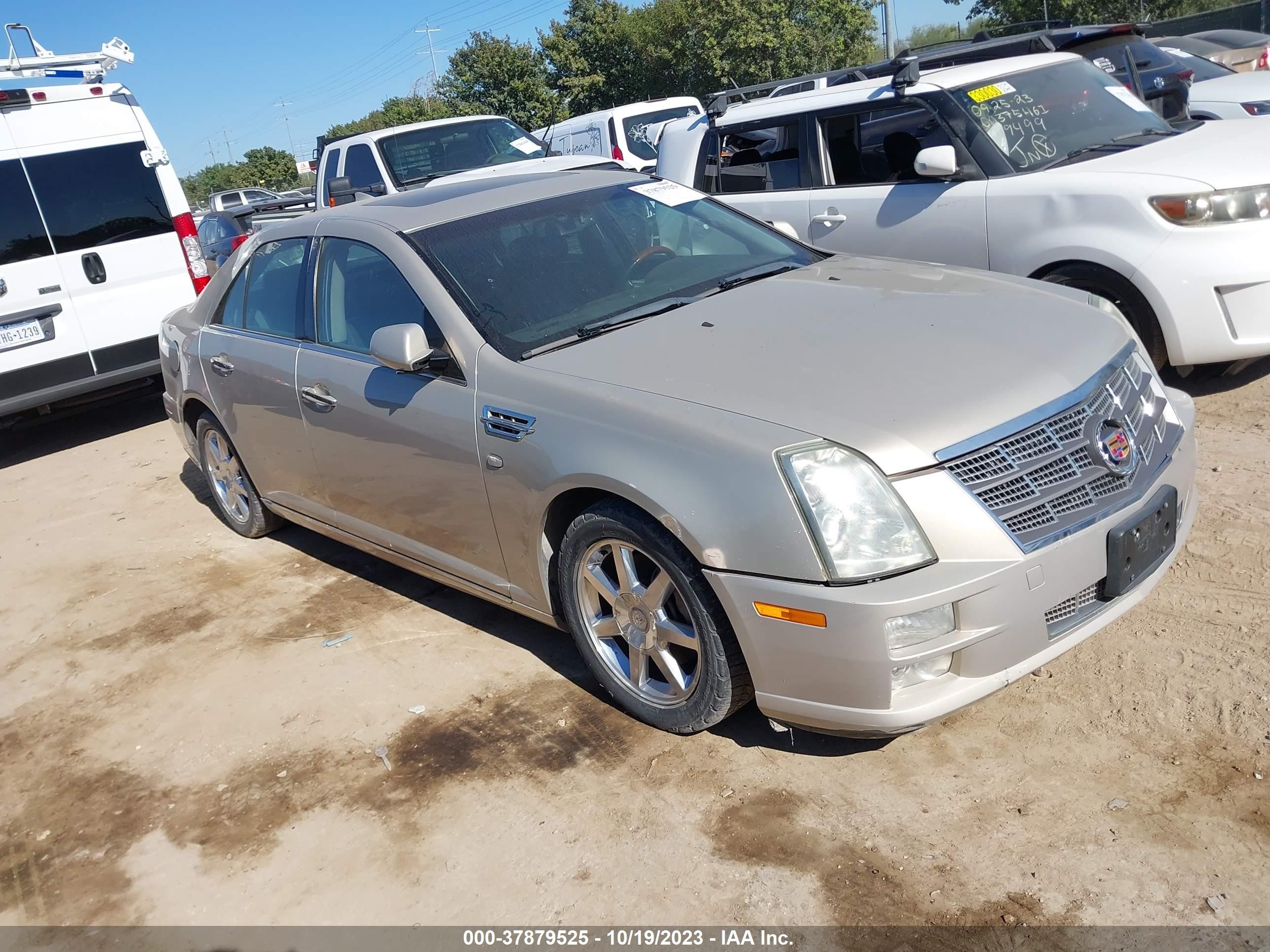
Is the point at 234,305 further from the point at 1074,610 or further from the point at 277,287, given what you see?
the point at 1074,610

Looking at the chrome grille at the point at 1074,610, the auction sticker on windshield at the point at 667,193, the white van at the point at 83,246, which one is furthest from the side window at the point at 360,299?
the white van at the point at 83,246

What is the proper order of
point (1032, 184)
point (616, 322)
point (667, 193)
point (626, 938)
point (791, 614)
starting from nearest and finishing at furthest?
1. point (626, 938)
2. point (791, 614)
3. point (616, 322)
4. point (667, 193)
5. point (1032, 184)

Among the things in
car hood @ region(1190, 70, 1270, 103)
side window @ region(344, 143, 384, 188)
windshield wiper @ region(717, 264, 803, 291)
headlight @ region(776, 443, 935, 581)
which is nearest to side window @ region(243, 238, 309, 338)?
windshield wiper @ region(717, 264, 803, 291)

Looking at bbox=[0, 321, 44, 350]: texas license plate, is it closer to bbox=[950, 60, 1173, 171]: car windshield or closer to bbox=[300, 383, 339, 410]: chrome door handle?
bbox=[300, 383, 339, 410]: chrome door handle

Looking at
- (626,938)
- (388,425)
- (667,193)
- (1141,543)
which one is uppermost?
(667,193)

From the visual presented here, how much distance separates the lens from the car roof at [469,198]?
4.34 metres

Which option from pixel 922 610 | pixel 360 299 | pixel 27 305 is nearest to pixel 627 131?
pixel 27 305

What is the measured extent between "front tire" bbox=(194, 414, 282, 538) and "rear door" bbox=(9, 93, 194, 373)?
269 centimetres

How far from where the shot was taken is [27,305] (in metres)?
7.69

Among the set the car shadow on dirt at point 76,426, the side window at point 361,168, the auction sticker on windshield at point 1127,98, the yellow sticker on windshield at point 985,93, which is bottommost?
the car shadow on dirt at point 76,426

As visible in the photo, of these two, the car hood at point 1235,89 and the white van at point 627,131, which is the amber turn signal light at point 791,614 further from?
the white van at point 627,131

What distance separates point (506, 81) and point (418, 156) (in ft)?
107

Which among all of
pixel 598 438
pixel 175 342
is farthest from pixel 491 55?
pixel 598 438

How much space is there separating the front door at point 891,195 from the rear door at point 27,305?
543cm
